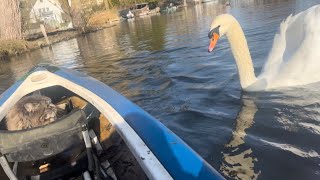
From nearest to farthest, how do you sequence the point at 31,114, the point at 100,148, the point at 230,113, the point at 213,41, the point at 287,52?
the point at 31,114, the point at 100,148, the point at 230,113, the point at 213,41, the point at 287,52

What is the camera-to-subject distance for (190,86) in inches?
338

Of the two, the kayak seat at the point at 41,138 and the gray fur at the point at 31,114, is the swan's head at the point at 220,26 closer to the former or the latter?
the gray fur at the point at 31,114

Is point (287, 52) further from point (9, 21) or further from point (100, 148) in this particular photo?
point (9, 21)

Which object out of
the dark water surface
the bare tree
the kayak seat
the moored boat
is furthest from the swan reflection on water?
the bare tree

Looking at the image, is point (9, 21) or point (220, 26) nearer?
point (220, 26)

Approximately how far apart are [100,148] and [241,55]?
3923 mm

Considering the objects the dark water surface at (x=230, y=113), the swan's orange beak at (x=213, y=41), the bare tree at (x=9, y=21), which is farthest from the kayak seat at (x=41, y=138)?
the bare tree at (x=9, y=21)

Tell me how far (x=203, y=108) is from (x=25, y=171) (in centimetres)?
370

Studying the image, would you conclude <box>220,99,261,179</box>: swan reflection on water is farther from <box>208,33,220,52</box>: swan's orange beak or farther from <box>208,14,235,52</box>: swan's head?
<box>208,14,235,52</box>: swan's head

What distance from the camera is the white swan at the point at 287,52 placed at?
246 inches

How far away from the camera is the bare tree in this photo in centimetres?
2712

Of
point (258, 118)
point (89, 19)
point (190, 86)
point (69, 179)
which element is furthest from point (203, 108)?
point (89, 19)

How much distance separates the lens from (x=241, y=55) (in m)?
7.34

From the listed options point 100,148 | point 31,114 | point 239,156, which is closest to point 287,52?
point 239,156
